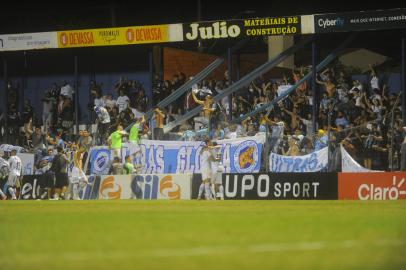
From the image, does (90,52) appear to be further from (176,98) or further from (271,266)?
(271,266)

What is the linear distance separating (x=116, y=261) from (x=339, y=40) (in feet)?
88.7

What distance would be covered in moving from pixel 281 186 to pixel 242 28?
6.90m

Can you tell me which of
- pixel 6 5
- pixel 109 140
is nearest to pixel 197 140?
pixel 109 140

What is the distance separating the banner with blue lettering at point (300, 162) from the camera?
26922 millimetres

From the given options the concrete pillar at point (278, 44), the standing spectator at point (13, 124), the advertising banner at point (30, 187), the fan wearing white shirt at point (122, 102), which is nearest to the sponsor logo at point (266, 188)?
the fan wearing white shirt at point (122, 102)

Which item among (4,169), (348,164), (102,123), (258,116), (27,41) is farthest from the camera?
(27,41)

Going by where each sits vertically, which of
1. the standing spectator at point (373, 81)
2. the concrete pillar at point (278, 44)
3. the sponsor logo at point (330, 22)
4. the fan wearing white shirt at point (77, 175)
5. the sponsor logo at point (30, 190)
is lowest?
the sponsor logo at point (30, 190)

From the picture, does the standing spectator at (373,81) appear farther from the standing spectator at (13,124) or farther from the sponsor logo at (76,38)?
the standing spectator at (13,124)

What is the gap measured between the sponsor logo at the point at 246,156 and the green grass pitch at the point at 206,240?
31.4ft

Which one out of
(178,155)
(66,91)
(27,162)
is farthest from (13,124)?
(178,155)

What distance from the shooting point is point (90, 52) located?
37.9 m

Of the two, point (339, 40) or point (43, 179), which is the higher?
point (339, 40)

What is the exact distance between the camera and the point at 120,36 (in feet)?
108

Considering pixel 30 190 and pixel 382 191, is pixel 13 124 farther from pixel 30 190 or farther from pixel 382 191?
pixel 382 191
